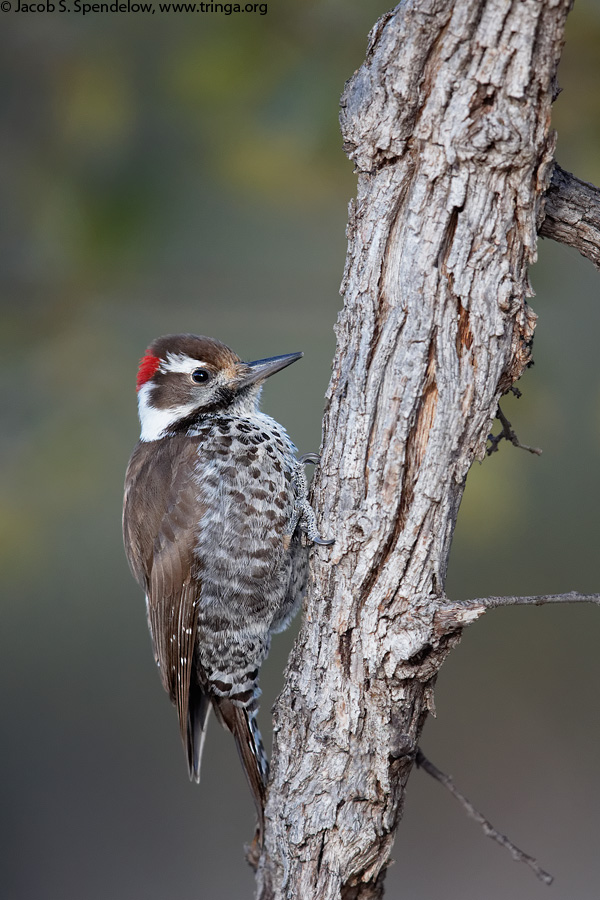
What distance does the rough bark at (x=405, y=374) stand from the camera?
6.75 feet

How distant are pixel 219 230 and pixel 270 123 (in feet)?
6.43

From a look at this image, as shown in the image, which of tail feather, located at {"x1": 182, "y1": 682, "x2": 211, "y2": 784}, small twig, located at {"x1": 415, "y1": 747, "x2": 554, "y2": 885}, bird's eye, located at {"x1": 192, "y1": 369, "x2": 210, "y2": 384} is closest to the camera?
small twig, located at {"x1": 415, "y1": 747, "x2": 554, "y2": 885}

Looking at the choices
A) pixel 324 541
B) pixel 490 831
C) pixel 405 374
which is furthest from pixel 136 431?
pixel 490 831

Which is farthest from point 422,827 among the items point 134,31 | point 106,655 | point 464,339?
point 134,31

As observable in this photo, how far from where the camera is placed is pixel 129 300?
12.1 ft

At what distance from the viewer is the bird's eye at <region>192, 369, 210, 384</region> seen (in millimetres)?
3438

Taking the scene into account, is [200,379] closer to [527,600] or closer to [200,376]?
[200,376]

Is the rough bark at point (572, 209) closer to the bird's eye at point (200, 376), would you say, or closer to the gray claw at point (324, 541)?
the gray claw at point (324, 541)

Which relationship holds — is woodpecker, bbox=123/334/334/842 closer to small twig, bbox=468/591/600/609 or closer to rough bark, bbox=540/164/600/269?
small twig, bbox=468/591/600/609

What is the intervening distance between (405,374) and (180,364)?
1461 millimetres

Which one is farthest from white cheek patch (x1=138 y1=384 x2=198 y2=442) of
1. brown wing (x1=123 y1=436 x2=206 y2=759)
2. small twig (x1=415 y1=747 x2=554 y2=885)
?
small twig (x1=415 y1=747 x2=554 y2=885)

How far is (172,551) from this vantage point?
3236 mm

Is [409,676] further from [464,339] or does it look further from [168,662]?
[168,662]

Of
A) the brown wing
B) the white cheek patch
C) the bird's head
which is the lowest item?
the brown wing
